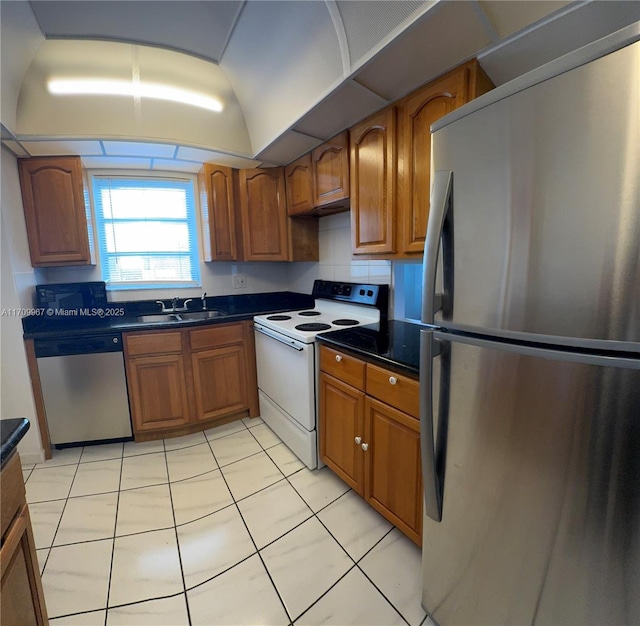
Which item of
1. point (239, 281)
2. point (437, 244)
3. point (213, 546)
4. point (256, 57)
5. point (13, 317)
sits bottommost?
point (213, 546)

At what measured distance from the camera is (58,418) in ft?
6.97

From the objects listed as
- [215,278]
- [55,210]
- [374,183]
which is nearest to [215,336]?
[215,278]

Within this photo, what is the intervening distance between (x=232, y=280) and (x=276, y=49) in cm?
193

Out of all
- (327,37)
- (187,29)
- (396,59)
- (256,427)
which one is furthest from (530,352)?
(187,29)

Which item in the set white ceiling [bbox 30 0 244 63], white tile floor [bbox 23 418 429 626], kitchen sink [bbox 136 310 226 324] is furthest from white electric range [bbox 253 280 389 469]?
white ceiling [bbox 30 0 244 63]

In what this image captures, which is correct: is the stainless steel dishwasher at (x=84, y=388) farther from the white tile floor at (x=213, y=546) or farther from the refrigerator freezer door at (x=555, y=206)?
the refrigerator freezer door at (x=555, y=206)

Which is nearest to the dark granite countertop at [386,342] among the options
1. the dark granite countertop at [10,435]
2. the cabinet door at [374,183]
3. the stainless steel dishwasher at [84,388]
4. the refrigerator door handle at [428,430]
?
the refrigerator door handle at [428,430]

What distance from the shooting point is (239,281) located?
3098 mm

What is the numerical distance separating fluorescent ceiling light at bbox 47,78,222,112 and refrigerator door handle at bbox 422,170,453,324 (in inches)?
85.7

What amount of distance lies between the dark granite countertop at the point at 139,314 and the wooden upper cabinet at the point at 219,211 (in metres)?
0.54

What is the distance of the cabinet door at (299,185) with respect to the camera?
232 centimetres

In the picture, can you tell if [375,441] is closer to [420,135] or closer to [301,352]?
[301,352]

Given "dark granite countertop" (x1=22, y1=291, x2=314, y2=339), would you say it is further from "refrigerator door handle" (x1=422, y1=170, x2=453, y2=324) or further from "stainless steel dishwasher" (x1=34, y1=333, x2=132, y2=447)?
"refrigerator door handle" (x1=422, y1=170, x2=453, y2=324)

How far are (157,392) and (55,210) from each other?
Result: 5.19 ft
